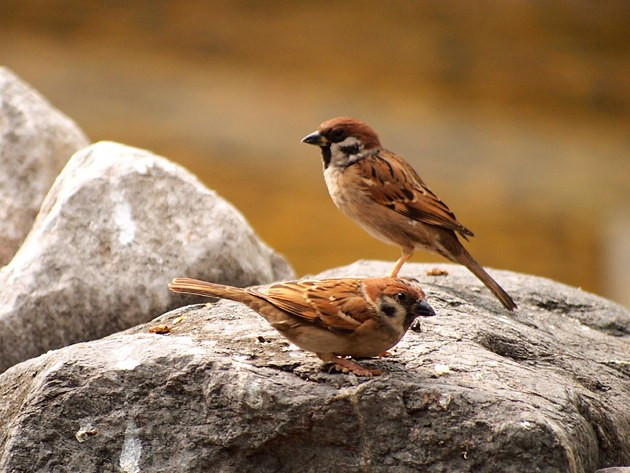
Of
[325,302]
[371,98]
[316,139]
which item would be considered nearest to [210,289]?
[325,302]

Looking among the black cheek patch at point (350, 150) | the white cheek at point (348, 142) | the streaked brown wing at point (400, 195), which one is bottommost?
the streaked brown wing at point (400, 195)

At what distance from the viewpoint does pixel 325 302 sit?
3.66 metres

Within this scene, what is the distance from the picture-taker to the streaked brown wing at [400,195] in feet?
16.2

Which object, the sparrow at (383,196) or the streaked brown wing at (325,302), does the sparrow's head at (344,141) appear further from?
the streaked brown wing at (325,302)

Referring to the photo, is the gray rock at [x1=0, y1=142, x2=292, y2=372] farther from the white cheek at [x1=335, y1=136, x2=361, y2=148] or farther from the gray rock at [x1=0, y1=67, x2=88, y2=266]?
the white cheek at [x1=335, y1=136, x2=361, y2=148]

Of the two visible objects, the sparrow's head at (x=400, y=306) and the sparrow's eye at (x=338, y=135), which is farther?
the sparrow's eye at (x=338, y=135)

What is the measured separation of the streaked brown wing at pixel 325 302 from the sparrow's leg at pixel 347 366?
10cm

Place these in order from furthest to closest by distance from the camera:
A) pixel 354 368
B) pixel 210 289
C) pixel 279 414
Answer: pixel 210 289
pixel 354 368
pixel 279 414

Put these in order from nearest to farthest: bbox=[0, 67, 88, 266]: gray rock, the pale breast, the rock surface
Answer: the rock surface, the pale breast, bbox=[0, 67, 88, 266]: gray rock

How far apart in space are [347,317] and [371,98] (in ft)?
16.5

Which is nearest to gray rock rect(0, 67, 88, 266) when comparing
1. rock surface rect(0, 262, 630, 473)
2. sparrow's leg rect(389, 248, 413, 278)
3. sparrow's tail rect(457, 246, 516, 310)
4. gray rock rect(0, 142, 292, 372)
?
gray rock rect(0, 142, 292, 372)

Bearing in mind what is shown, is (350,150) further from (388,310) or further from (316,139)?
(388,310)

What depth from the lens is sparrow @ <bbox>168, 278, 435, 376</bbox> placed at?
11.8ft

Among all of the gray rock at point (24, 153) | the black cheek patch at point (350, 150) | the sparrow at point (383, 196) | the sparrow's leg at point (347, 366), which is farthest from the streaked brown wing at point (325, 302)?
the gray rock at point (24, 153)
